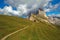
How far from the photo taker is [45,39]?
111438 millimetres

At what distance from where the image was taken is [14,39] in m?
92.8

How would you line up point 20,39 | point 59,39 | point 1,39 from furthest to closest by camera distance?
point 59,39 < point 20,39 < point 1,39

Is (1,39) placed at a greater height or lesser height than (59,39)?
greater

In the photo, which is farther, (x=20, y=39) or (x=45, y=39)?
(x=45, y=39)

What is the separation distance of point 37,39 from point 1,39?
27674mm

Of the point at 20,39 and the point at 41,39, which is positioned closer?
the point at 20,39

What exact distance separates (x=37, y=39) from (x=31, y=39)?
5.25m

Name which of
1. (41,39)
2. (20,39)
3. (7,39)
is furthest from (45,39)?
(7,39)

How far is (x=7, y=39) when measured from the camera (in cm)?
8894

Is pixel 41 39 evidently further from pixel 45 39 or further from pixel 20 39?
pixel 20 39

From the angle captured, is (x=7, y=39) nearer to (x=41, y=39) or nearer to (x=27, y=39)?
(x=27, y=39)

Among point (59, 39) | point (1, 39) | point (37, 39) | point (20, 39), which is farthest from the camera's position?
point (59, 39)

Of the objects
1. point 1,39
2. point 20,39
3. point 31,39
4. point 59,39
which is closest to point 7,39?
point 1,39

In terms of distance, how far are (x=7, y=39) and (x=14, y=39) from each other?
5.12 meters
